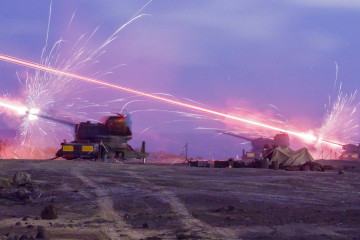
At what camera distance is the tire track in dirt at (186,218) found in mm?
10810

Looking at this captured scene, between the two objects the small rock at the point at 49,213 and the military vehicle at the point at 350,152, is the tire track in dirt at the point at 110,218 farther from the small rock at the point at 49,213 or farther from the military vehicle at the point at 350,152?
the military vehicle at the point at 350,152

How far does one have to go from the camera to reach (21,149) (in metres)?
48.3

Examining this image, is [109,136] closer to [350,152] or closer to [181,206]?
[181,206]

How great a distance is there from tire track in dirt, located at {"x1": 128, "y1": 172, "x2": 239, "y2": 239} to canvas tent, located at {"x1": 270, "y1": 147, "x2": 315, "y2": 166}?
595 inches

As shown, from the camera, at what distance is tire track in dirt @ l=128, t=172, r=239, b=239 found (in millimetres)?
10810

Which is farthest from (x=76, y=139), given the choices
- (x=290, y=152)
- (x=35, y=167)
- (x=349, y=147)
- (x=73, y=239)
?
(x=349, y=147)

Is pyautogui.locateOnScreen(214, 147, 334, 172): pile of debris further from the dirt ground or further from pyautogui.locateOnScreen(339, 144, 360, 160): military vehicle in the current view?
pyautogui.locateOnScreen(339, 144, 360, 160): military vehicle

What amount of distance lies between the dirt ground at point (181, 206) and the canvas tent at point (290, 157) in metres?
9.43

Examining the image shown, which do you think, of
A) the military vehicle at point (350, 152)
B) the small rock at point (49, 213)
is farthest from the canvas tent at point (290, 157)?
the military vehicle at point (350, 152)

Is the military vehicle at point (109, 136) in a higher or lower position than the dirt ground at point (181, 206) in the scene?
higher

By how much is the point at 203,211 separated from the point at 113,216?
2.56m

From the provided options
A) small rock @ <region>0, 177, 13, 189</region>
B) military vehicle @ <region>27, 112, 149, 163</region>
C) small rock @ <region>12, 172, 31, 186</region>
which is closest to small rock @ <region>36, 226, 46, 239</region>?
small rock @ <region>0, 177, 13, 189</region>

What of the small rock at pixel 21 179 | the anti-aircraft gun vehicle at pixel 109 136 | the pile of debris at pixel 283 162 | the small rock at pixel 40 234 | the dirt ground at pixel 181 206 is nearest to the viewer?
the small rock at pixel 40 234

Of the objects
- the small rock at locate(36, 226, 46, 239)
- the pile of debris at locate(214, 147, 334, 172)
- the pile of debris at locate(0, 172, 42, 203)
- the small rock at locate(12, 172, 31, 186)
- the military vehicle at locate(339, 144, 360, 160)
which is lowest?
the small rock at locate(36, 226, 46, 239)
